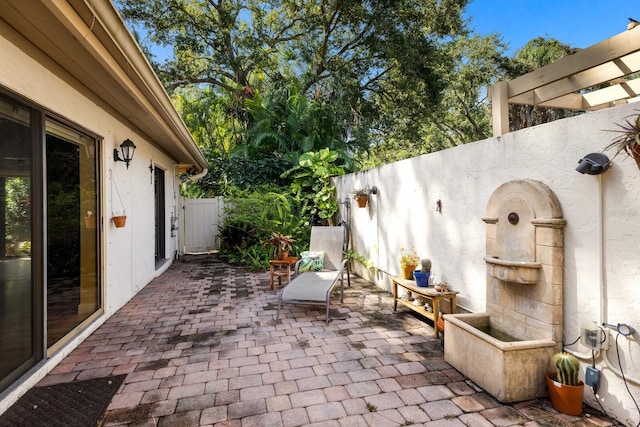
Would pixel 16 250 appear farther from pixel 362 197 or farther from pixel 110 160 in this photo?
pixel 362 197

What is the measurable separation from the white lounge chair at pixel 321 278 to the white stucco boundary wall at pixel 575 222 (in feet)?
4.79

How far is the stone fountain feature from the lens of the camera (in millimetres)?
2494

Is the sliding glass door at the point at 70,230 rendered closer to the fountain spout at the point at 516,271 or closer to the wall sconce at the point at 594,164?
the fountain spout at the point at 516,271

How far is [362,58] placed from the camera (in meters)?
11.8

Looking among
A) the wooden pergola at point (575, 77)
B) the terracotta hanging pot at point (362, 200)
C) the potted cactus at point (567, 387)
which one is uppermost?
the wooden pergola at point (575, 77)

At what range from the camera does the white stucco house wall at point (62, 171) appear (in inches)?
96.7

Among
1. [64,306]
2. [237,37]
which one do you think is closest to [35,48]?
[64,306]

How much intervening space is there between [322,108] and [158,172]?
A: 5.50m

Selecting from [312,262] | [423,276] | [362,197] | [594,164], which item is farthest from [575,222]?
[362,197]

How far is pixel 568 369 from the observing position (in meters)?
2.36

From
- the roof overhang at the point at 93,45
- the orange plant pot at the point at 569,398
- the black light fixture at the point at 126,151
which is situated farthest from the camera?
the black light fixture at the point at 126,151

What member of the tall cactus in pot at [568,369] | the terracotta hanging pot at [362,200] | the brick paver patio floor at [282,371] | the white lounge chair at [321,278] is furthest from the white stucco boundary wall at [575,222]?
the terracotta hanging pot at [362,200]

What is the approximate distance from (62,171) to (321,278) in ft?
11.2

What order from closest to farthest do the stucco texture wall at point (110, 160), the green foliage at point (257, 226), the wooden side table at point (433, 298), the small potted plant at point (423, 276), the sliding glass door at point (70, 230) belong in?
the stucco texture wall at point (110, 160) → the sliding glass door at point (70, 230) → the wooden side table at point (433, 298) → the small potted plant at point (423, 276) → the green foliage at point (257, 226)
